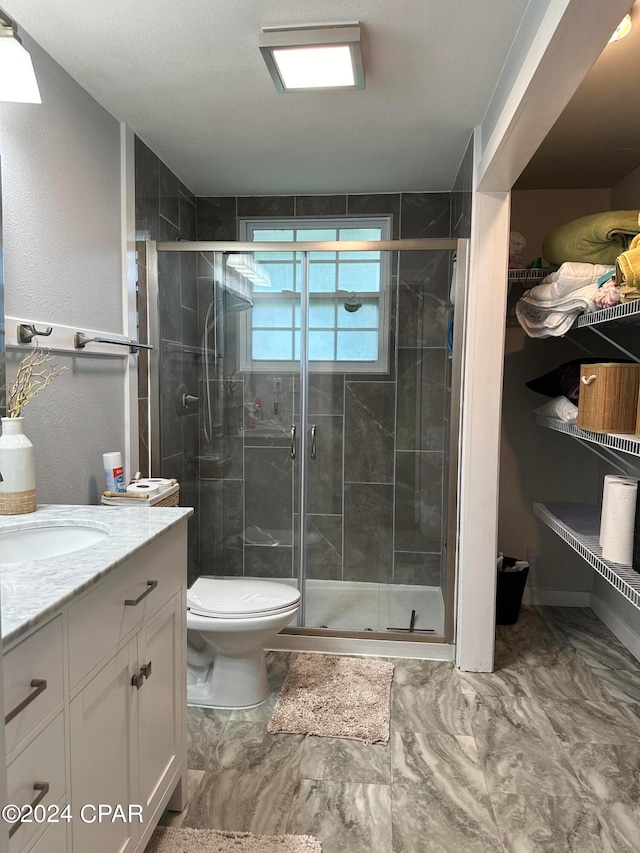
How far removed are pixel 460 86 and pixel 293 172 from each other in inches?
44.7

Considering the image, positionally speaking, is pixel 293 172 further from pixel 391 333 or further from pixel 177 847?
pixel 177 847

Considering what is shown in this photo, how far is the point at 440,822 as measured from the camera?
1.78m

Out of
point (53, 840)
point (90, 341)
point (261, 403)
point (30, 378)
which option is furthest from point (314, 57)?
point (53, 840)

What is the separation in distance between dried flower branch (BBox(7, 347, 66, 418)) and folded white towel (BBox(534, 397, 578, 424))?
200cm

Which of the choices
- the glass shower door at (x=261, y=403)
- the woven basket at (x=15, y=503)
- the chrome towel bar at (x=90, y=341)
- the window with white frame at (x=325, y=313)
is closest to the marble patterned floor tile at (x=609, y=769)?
the glass shower door at (x=261, y=403)

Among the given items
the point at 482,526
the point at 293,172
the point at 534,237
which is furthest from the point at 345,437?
the point at 534,237

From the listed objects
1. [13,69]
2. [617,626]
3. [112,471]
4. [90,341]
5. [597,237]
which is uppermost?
[13,69]

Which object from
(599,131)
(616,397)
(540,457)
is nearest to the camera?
(616,397)

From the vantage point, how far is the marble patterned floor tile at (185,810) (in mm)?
1757

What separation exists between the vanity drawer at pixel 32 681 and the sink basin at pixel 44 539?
482 millimetres

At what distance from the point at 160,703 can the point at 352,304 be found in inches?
73.9

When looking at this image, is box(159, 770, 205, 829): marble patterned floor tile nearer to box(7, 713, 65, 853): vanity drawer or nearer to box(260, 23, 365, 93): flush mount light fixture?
box(7, 713, 65, 853): vanity drawer

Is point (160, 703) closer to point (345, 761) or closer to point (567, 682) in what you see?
point (345, 761)

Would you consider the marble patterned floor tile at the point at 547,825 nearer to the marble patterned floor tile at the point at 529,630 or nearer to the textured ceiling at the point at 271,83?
the marble patterned floor tile at the point at 529,630
